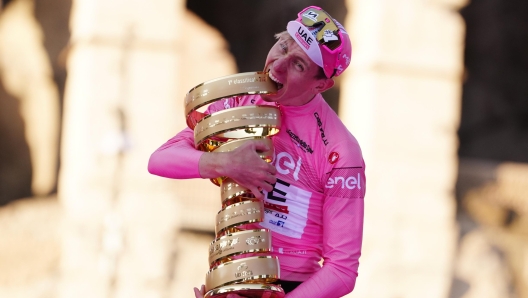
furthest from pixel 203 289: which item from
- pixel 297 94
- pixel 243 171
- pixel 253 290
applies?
pixel 297 94

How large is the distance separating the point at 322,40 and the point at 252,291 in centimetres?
75

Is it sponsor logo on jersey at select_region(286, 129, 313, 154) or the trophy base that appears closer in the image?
the trophy base

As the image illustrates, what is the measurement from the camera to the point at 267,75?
235cm

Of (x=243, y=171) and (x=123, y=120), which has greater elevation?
(x=123, y=120)

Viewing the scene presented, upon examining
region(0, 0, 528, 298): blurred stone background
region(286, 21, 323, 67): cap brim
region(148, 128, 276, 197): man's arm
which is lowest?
region(148, 128, 276, 197): man's arm

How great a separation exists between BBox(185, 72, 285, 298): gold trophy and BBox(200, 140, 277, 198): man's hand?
51 millimetres

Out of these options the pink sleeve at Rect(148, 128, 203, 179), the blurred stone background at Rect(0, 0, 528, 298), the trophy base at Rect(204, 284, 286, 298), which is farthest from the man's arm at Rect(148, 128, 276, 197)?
the blurred stone background at Rect(0, 0, 528, 298)

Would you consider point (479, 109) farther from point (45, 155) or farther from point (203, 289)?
point (203, 289)

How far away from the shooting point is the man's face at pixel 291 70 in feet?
7.57

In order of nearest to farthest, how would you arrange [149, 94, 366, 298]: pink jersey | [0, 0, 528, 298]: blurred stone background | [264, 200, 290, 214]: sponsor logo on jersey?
[149, 94, 366, 298]: pink jersey < [264, 200, 290, 214]: sponsor logo on jersey < [0, 0, 528, 298]: blurred stone background

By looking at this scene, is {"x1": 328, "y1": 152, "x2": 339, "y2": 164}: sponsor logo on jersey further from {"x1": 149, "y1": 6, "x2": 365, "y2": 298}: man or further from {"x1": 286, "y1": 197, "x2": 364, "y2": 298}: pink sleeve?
{"x1": 286, "y1": 197, "x2": 364, "y2": 298}: pink sleeve

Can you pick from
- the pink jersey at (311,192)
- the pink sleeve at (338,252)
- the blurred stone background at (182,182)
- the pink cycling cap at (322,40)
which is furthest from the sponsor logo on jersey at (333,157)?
the blurred stone background at (182,182)

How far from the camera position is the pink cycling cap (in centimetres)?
228

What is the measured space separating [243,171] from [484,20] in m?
13.2
